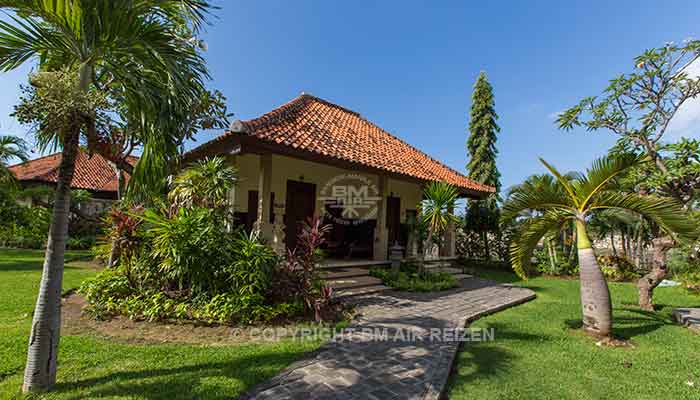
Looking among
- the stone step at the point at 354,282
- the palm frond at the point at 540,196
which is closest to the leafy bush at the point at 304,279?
the stone step at the point at 354,282

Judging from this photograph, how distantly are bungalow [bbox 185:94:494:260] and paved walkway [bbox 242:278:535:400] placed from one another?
2.70m

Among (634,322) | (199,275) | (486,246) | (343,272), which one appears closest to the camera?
(199,275)

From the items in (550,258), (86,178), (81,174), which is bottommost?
(550,258)

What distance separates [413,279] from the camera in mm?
8281

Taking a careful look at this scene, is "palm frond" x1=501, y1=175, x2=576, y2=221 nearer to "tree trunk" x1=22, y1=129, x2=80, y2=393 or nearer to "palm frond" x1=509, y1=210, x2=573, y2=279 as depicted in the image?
"palm frond" x1=509, y1=210, x2=573, y2=279

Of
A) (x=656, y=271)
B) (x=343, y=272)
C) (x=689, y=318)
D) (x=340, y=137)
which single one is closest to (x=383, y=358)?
(x=343, y=272)

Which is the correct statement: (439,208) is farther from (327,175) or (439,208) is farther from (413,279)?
(327,175)

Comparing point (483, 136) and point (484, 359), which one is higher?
point (483, 136)

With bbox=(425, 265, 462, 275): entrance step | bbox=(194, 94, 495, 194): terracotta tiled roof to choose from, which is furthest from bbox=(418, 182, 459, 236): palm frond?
bbox=(425, 265, 462, 275): entrance step

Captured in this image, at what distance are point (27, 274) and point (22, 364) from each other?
6433 millimetres

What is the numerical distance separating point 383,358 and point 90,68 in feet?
14.3

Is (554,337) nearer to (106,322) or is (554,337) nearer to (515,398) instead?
(515,398)

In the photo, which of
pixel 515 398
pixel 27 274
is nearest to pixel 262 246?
pixel 515 398

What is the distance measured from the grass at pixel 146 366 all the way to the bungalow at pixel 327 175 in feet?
9.44
